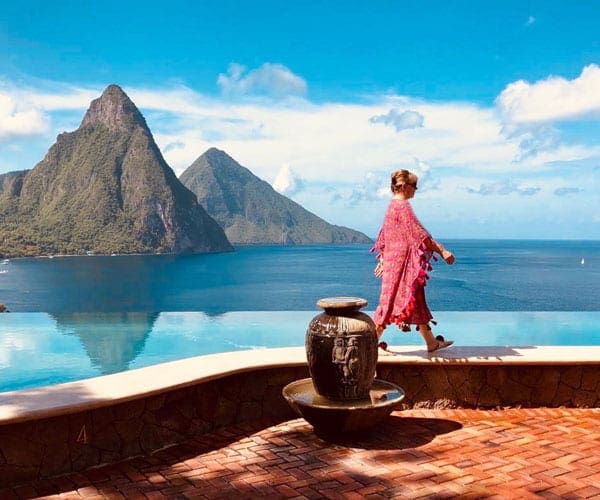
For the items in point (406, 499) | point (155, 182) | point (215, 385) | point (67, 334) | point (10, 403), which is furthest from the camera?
point (155, 182)

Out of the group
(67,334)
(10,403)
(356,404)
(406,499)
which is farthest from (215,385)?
(67,334)

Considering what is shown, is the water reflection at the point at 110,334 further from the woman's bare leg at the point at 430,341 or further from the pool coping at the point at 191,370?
the woman's bare leg at the point at 430,341

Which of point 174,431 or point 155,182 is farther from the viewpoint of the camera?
point 155,182

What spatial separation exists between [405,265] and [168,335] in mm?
5957

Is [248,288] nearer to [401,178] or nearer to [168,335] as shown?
[168,335]

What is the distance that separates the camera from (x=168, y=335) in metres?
10.3

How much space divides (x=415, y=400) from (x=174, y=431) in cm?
222

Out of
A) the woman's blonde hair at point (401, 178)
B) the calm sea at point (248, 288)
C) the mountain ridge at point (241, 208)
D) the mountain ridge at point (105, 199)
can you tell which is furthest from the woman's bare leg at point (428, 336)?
the mountain ridge at point (241, 208)

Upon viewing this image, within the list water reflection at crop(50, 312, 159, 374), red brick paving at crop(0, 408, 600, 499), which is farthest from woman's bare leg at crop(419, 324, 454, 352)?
water reflection at crop(50, 312, 159, 374)

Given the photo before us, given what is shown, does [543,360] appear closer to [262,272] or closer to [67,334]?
[67,334]

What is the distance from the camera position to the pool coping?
12.9 ft

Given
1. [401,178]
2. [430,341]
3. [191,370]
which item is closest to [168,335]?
[191,370]

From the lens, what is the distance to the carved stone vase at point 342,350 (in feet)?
14.7

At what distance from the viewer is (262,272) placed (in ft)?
302
